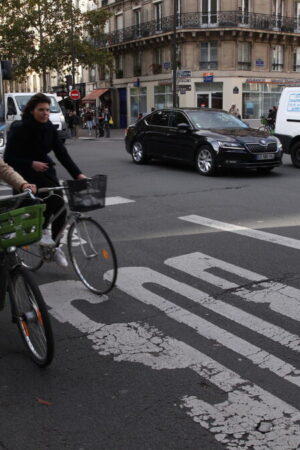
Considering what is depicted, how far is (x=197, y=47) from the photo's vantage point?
40844 millimetres

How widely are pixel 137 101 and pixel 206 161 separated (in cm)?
3472

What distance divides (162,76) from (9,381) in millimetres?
41565

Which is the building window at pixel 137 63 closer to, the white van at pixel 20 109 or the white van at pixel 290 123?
the white van at pixel 20 109

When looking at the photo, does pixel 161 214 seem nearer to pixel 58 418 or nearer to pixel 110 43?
pixel 58 418

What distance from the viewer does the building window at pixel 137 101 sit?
45.7 m

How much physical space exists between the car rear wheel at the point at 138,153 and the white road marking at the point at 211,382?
10.8m

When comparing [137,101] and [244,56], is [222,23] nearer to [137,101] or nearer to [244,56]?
[244,56]

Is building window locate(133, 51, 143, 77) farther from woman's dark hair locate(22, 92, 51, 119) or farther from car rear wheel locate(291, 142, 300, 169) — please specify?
woman's dark hair locate(22, 92, 51, 119)

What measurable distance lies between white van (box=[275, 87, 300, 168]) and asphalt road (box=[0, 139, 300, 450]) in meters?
7.74

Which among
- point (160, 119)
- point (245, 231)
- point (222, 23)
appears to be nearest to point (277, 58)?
point (222, 23)

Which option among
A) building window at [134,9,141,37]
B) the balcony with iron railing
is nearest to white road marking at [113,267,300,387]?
the balcony with iron railing

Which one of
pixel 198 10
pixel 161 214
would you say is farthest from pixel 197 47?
pixel 161 214

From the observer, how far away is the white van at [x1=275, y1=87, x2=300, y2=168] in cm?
1432

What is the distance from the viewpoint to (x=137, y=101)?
46500 millimetres
